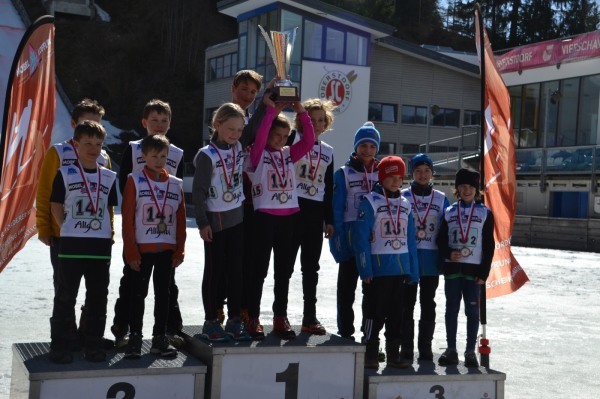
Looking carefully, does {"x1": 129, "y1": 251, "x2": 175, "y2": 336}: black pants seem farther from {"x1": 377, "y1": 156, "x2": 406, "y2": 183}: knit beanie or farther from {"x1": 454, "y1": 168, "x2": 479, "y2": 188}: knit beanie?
{"x1": 454, "y1": 168, "x2": 479, "y2": 188}: knit beanie

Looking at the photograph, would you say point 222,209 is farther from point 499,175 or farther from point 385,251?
point 499,175

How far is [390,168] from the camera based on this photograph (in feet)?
18.9

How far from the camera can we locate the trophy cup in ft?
18.2

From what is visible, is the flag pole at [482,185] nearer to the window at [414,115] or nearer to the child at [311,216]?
the child at [311,216]

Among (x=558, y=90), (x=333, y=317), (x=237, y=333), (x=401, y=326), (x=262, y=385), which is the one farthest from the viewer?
(x=558, y=90)

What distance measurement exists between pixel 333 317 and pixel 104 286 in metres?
4.05

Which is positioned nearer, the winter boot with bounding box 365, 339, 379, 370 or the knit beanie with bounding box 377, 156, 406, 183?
the winter boot with bounding box 365, 339, 379, 370

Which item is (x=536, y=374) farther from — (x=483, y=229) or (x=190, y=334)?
(x=190, y=334)

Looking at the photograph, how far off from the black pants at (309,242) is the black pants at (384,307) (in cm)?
41

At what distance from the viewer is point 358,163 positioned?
615cm

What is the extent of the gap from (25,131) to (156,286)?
4.25 feet

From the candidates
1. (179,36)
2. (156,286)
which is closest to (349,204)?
(156,286)

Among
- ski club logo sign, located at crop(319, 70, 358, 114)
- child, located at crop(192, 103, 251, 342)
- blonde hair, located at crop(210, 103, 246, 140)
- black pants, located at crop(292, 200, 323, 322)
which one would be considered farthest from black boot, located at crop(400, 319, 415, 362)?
ski club logo sign, located at crop(319, 70, 358, 114)

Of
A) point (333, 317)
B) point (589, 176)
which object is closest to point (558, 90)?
point (589, 176)
